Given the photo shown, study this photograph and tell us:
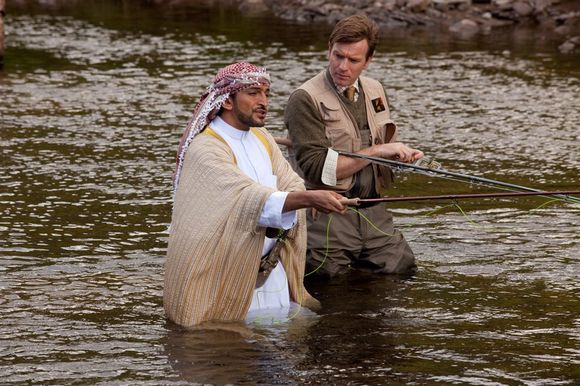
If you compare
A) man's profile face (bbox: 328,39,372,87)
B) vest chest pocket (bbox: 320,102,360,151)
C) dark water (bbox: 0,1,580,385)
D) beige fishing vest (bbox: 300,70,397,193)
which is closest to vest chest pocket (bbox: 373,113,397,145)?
beige fishing vest (bbox: 300,70,397,193)

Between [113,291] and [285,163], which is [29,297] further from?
[285,163]

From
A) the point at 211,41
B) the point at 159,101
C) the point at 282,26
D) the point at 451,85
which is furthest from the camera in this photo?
the point at 282,26

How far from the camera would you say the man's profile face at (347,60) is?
871 centimetres

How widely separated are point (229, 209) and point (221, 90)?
0.73 meters

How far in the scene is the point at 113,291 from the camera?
9.31 m

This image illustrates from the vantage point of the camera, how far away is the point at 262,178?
7895 millimetres

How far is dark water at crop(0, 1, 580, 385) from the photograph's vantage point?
7688 mm

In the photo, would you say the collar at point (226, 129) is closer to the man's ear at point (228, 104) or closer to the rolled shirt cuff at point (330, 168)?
the man's ear at point (228, 104)

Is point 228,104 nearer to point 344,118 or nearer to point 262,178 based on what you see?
point 262,178

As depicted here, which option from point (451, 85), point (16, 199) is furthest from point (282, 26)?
point (16, 199)

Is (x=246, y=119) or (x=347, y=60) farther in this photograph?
(x=347, y=60)

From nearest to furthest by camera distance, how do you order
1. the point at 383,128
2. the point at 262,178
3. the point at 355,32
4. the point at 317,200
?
the point at 317,200 → the point at 262,178 → the point at 355,32 → the point at 383,128

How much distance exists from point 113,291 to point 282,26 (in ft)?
66.9

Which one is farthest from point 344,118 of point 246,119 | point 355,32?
point 246,119
